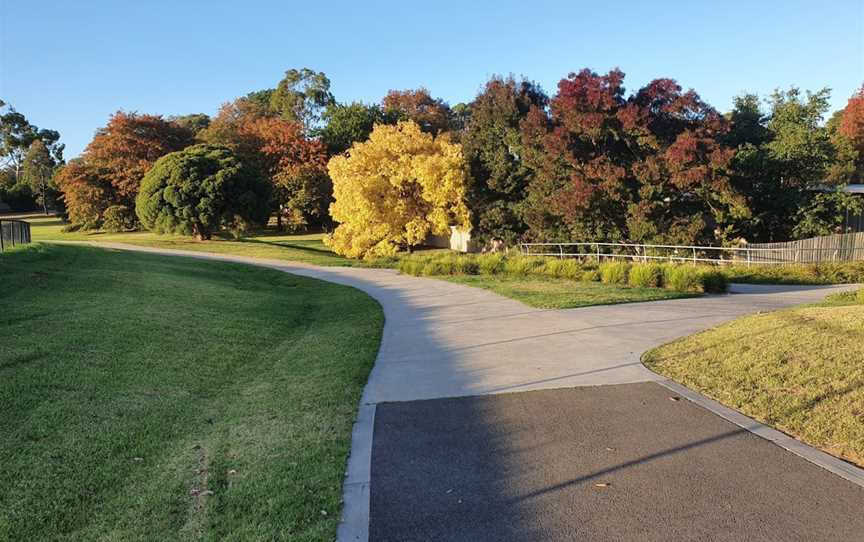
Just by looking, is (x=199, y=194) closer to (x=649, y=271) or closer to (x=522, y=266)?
(x=522, y=266)

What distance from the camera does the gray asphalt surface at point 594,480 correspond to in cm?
354

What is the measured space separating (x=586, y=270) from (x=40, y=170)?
6815 centimetres

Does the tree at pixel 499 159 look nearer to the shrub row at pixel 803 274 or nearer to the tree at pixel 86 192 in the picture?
the shrub row at pixel 803 274

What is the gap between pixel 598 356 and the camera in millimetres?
7848

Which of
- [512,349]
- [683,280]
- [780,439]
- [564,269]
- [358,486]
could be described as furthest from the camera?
[564,269]

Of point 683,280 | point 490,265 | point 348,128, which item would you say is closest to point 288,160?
point 348,128

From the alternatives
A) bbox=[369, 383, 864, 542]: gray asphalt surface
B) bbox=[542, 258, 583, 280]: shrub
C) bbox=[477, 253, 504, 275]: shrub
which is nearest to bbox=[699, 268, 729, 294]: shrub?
bbox=[542, 258, 583, 280]: shrub

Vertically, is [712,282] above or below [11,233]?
below

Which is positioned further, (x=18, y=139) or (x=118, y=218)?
(x=18, y=139)

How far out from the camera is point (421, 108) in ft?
185

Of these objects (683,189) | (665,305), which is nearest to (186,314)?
(665,305)

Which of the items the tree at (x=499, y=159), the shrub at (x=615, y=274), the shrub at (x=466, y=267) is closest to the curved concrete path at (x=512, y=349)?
the shrub at (x=615, y=274)

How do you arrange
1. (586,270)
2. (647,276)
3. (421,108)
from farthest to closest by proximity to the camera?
(421,108) < (586,270) < (647,276)

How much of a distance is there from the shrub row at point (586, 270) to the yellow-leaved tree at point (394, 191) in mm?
5401
